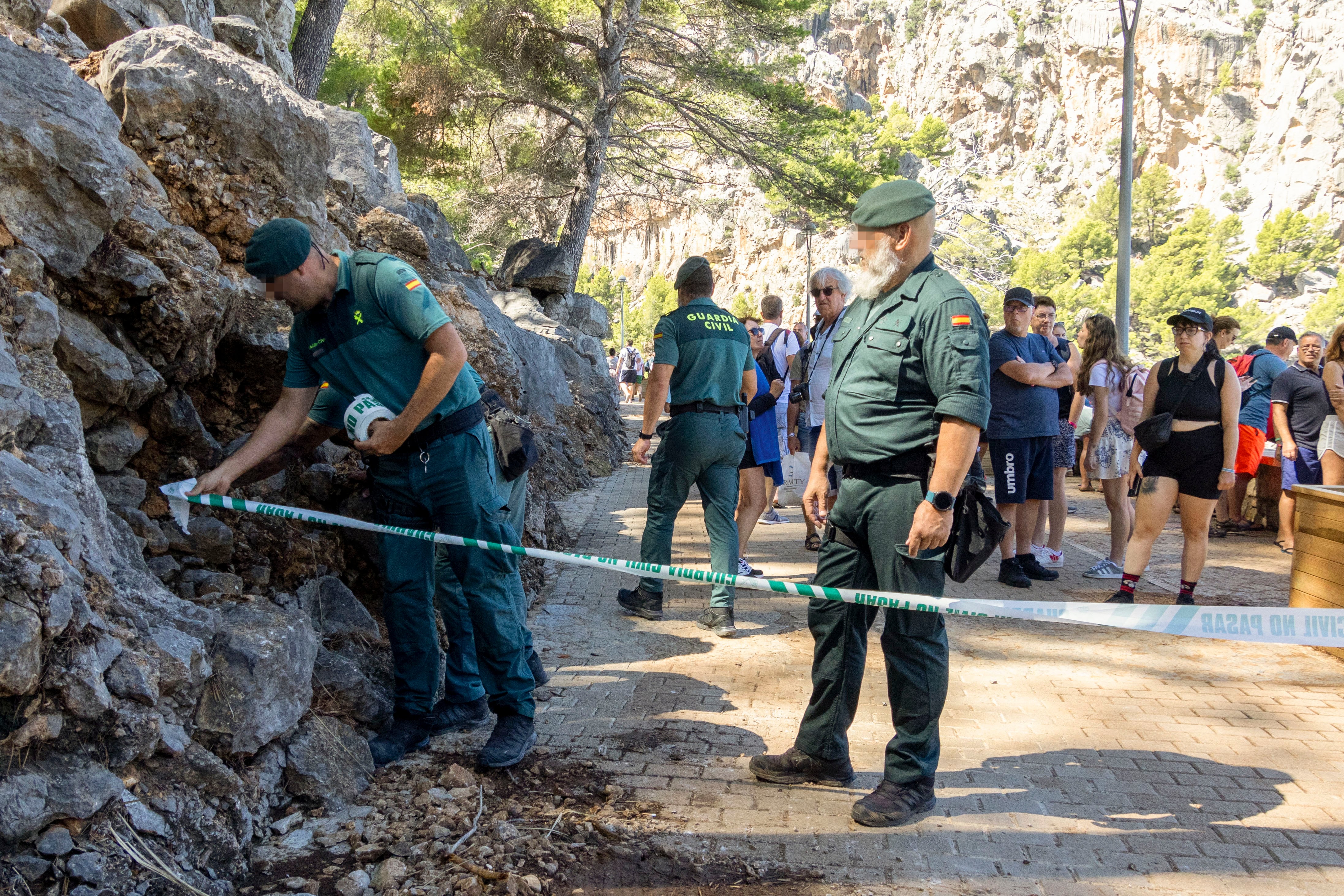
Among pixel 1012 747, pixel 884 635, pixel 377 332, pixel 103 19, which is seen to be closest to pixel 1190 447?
pixel 1012 747

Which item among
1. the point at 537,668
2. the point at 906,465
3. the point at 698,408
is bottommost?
the point at 537,668

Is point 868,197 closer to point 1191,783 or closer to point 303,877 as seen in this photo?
point 1191,783

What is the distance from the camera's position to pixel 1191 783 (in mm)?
3400

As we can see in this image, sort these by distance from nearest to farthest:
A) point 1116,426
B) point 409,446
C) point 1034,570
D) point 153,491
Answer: point 409,446, point 153,491, point 1034,570, point 1116,426

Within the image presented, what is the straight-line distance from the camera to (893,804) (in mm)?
3055

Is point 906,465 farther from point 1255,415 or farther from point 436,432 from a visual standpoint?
point 1255,415

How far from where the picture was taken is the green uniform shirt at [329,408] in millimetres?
3529

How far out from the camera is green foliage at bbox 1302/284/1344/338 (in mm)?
70188

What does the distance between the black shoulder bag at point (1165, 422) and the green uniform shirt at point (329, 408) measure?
415 centimetres

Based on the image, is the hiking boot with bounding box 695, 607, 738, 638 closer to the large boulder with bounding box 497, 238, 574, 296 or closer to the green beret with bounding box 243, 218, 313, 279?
the green beret with bounding box 243, 218, 313, 279

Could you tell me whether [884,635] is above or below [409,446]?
below

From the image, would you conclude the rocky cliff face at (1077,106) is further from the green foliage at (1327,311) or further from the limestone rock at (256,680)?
the limestone rock at (256,680)

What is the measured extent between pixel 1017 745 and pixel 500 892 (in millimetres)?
2242

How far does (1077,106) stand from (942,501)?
125724 mm
